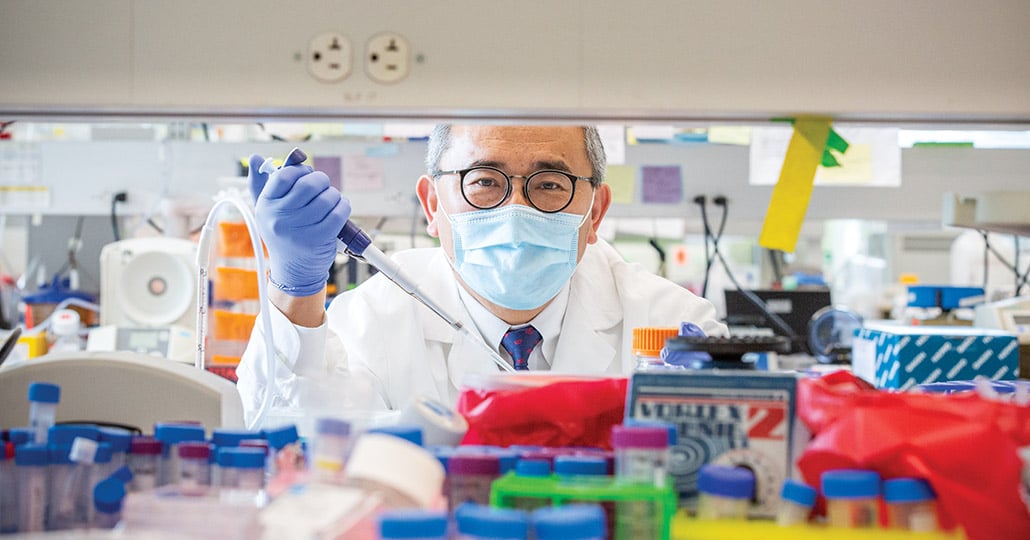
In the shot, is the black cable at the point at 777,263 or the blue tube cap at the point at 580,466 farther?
the black cable at the point at 777,263

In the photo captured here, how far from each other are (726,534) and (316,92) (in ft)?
2.04

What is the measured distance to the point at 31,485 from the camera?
0.77 m

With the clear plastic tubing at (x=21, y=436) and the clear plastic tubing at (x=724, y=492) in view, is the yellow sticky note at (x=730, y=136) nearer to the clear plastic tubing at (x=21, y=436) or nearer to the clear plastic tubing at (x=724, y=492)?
the clear plastic tubing at (x=724, y=492)

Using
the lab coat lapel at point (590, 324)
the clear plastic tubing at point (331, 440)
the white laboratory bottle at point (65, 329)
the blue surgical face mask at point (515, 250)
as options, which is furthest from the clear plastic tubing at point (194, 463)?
the white laboratory bottle at point (65, 329)

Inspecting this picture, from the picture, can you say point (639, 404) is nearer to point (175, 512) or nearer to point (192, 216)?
point (175, 512)

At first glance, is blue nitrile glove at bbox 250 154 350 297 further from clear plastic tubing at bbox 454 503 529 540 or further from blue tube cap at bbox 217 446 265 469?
clear plastic tubing at bbox 454 503 529 540

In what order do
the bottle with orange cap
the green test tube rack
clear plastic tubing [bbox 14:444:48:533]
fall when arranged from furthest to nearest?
the bottle with orange cap → clear plastic tubing [bbox 14:444:48:533] → the green test tube rack

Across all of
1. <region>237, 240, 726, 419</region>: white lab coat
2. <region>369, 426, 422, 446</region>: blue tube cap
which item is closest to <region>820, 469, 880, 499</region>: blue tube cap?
<region>369, 426, 422, 446</region>: blue tube cap

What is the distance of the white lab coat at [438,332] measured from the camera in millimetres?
1733

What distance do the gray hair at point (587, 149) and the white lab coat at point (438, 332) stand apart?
0.24 meters

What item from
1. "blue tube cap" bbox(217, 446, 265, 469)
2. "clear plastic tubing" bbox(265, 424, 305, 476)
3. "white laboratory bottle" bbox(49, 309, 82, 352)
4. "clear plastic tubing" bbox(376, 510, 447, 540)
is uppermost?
"clear plastic tubing" bbox(376, 510, 447, 540)

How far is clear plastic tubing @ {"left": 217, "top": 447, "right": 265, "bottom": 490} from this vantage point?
754mm

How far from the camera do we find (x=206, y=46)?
3.07 feet

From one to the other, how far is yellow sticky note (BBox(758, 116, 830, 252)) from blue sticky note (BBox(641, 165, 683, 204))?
1616 millimetres
